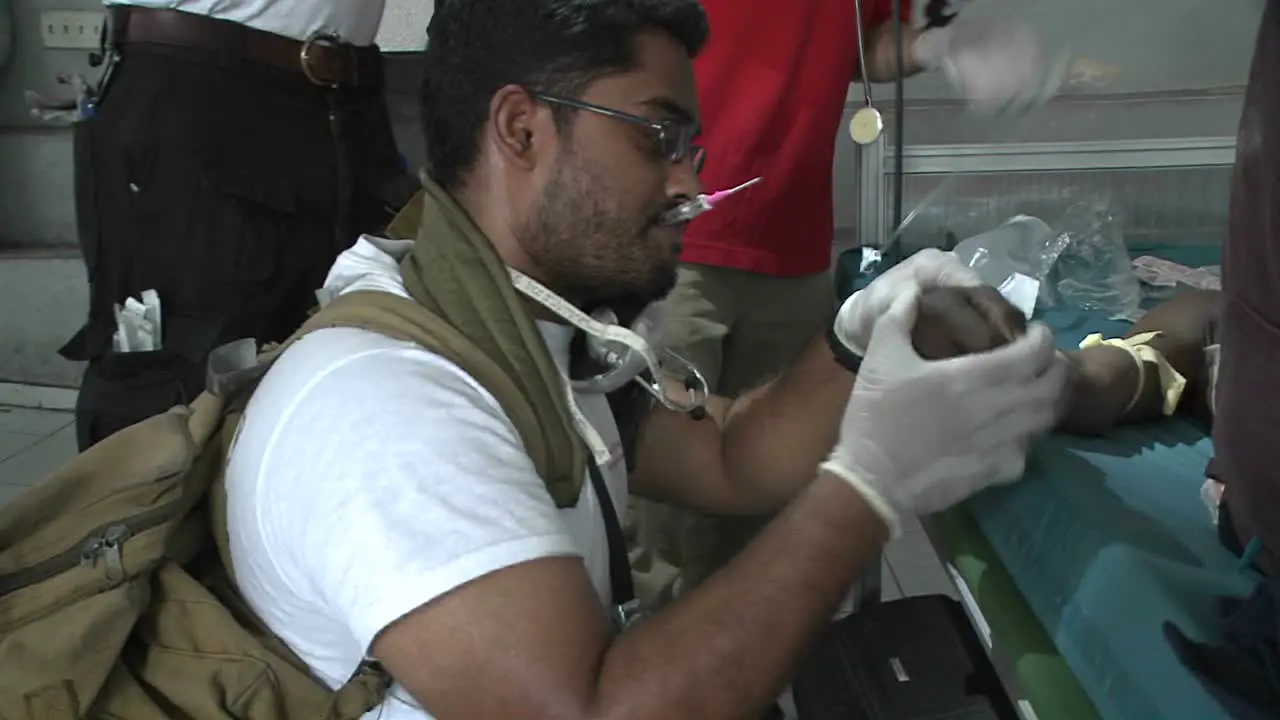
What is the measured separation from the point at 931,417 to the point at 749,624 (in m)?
0.25

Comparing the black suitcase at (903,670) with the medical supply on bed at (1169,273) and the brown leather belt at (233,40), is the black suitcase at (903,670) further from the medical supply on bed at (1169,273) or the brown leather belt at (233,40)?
the brown leather belt at (233,40)

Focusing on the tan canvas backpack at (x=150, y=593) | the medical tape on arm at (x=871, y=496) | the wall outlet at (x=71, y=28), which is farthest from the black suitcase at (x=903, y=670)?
the wall outlet at (x=71, y=28)

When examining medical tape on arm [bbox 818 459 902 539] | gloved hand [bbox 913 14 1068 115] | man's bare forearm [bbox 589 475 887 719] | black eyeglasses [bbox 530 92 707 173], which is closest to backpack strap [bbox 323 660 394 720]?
man's bare forearm [bbox 589 475 887 719]

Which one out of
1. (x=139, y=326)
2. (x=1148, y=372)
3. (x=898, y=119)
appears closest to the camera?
(x=1148, y=372)

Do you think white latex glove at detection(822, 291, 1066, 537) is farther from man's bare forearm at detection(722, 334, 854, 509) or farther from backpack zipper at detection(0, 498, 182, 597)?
backpack zipper at detection(0, 498, 182, 597)

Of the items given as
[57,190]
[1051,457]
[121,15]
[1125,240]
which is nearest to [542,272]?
[1051,457]

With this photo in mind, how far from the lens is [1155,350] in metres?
1.31

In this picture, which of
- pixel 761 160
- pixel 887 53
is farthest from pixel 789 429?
pixel 887 53

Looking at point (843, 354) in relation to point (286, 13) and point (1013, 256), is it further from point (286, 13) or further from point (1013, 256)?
point (286, 13)

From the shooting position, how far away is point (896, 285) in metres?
1.10

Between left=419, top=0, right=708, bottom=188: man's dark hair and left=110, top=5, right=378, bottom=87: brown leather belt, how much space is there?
0.74m

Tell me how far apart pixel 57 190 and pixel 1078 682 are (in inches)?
141

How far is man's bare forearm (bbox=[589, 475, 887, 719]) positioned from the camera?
2.49 ft

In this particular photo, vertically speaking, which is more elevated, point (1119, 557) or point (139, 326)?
point (1119, 557)
